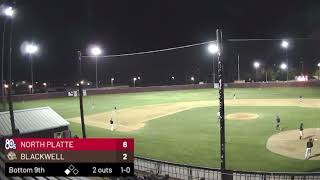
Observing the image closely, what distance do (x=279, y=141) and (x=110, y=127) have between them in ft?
61.5

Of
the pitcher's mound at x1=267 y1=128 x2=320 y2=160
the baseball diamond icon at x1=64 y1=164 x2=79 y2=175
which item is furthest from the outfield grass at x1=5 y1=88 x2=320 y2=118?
the baseball diamond icon at x1=64 y1=164 x2=79 y2=175

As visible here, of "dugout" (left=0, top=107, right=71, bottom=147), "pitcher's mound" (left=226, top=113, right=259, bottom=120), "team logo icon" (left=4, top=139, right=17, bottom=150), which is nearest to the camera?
"team logo icon" (left=4, top=139, right=17, bottom=150)

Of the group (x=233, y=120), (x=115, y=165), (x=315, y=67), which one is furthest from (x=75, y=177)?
(x=315, y=67)

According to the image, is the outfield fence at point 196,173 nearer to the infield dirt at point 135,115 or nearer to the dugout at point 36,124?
the dugout at point 36,124

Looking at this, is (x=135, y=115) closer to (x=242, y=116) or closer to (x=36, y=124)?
(x=242, y=116)

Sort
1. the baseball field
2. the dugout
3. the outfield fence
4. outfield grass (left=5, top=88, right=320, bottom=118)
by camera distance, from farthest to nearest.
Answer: outfield grass (left=5, top=88, right=320, bottom=118)
the dugout
the baseball field
the outfield fence

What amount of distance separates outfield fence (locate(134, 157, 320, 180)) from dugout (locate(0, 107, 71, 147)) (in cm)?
995

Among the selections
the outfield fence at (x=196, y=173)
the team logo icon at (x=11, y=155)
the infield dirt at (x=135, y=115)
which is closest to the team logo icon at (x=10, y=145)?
the team logo icon at (x=11, y=155)

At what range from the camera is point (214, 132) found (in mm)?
36750

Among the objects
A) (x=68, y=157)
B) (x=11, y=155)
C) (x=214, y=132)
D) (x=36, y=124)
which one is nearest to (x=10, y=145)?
→ (x=11, y=155)

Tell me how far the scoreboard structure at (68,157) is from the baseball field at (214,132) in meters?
11.1

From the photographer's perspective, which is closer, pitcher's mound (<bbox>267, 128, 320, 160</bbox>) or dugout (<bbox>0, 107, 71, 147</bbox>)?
pitcher's mound (<bbox>267, 128, 320, 160</bbox>)

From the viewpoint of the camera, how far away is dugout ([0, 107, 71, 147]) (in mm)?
28434

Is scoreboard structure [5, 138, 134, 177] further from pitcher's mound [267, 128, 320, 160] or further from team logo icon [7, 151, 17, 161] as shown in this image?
pitcher's mound [267, 128, 320, 160]
